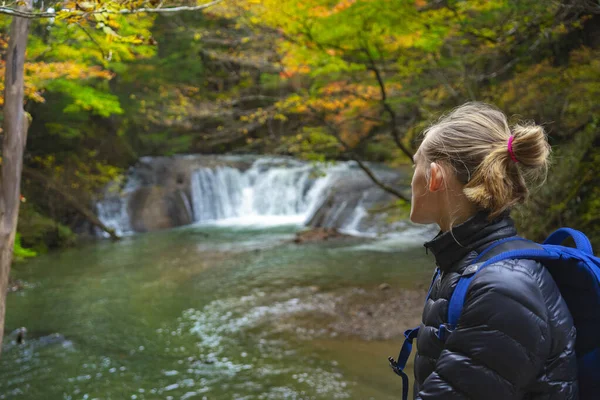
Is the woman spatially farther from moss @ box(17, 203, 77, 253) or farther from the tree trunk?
moss @ box(17, 203, 77, 253)

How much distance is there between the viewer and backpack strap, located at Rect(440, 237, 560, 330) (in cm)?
119

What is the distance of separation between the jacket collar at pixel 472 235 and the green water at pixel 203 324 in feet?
11.4

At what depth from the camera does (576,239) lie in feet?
4.40

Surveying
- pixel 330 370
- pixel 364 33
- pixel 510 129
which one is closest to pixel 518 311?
pixel 510 129

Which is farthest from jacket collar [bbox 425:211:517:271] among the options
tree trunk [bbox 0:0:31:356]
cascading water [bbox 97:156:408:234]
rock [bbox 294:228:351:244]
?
cascading water [bbox 97:156:408:234]

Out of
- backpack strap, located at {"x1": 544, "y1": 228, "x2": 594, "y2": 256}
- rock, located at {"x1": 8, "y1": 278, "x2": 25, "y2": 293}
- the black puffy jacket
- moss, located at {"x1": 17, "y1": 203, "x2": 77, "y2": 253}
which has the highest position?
backpack strap, located at {"x1": 544, "y1": 228, "x2": 594, "y2": 256}

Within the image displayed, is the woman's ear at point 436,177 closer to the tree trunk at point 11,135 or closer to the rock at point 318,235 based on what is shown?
the tree trunk at point 11,135

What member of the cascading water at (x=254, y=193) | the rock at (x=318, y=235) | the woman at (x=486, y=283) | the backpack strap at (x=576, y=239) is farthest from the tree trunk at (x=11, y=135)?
the cascading water at (x=254, y=193)

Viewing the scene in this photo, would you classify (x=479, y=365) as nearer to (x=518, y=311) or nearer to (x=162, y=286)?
(x=518, y=311)

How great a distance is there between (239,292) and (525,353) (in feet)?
24.3

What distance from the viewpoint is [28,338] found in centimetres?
640

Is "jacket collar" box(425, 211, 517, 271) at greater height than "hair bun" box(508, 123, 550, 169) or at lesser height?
lesser

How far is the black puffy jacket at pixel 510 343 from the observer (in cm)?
112

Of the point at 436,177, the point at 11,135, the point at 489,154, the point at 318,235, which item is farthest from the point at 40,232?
the point at 489,154
